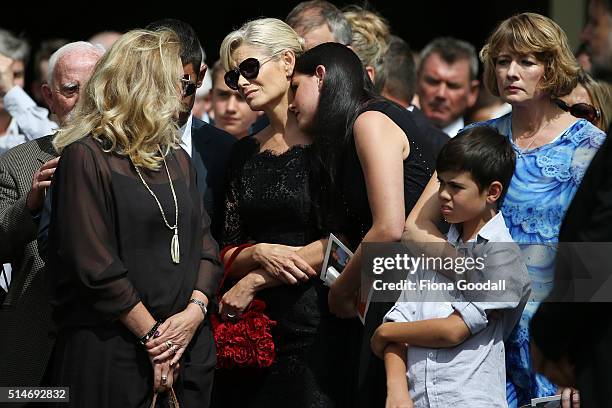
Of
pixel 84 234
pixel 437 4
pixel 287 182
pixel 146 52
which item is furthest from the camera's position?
pixel 437 4

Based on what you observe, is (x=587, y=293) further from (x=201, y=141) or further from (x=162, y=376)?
(x=201, y=141)

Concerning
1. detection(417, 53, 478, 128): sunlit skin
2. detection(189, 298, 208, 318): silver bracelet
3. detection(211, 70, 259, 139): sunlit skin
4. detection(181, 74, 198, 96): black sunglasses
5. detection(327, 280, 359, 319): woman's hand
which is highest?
detection(417, 53, 478, 128): sunlit skin

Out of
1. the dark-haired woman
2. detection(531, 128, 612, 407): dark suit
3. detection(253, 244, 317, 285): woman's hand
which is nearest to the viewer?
detection(531, 128, 612, 407): dark suit

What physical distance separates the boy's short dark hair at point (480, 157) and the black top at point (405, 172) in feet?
1.46

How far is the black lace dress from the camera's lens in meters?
4.41

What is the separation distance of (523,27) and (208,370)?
5.71ft

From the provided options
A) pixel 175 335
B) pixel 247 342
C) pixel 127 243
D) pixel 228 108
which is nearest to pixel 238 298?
pixel 247 342

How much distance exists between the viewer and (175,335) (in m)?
3.87

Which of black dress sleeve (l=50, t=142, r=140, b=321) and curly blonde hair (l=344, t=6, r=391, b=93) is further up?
curly blonde hair (l=344, t=6, r=391, b=93)

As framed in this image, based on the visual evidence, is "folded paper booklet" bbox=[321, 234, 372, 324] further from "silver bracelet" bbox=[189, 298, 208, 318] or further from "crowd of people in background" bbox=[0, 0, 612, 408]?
"silver bracelet" bbox=[189, 298, 208, 318]

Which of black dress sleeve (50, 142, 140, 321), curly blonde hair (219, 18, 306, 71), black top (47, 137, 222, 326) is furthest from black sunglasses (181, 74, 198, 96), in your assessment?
black dress sleeve (50, 142, 140, 321)

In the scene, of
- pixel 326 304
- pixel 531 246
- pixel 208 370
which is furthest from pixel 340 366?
pixel 531 246

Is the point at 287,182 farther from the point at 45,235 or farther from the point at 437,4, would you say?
the point at 437,4

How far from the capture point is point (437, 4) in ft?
33.4
